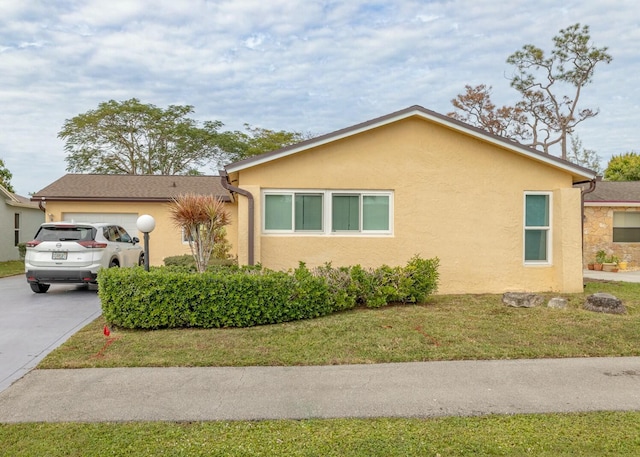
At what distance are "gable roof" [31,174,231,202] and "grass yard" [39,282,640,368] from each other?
9.38 metres

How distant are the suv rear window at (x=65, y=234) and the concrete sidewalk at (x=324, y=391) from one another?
18.8ft

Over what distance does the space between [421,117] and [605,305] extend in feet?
17.2

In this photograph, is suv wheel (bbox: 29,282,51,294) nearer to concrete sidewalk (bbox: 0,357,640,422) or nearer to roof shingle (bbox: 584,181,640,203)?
concrete sidewalk (bbox: 0,357,640,422)

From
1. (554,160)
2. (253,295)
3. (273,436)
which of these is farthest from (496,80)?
(273,436)

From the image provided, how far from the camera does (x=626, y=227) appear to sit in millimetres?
17484

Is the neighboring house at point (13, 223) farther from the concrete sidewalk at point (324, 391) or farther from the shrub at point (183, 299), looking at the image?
the concrete sidewalk at point (324, 391)

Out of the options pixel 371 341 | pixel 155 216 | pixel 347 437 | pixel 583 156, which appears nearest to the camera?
pixel 347 437

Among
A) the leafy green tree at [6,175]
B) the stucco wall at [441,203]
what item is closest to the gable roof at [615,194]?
the stucco wall at [441,203]

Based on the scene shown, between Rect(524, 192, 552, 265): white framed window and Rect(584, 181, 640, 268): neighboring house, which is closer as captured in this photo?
Rect(524, 192, 552, 265): white framed window

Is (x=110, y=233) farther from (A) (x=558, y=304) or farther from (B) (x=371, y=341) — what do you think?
(A) (x=558, y=304)

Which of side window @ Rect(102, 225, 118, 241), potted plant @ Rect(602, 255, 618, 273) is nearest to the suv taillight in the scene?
side window @ Rect(102, 225, 118, 241)

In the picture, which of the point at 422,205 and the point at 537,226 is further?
the point at 537,226

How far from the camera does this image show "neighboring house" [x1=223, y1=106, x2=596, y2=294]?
10086 millimetres

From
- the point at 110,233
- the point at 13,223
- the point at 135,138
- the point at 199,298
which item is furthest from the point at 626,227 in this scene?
the point at 135,138
